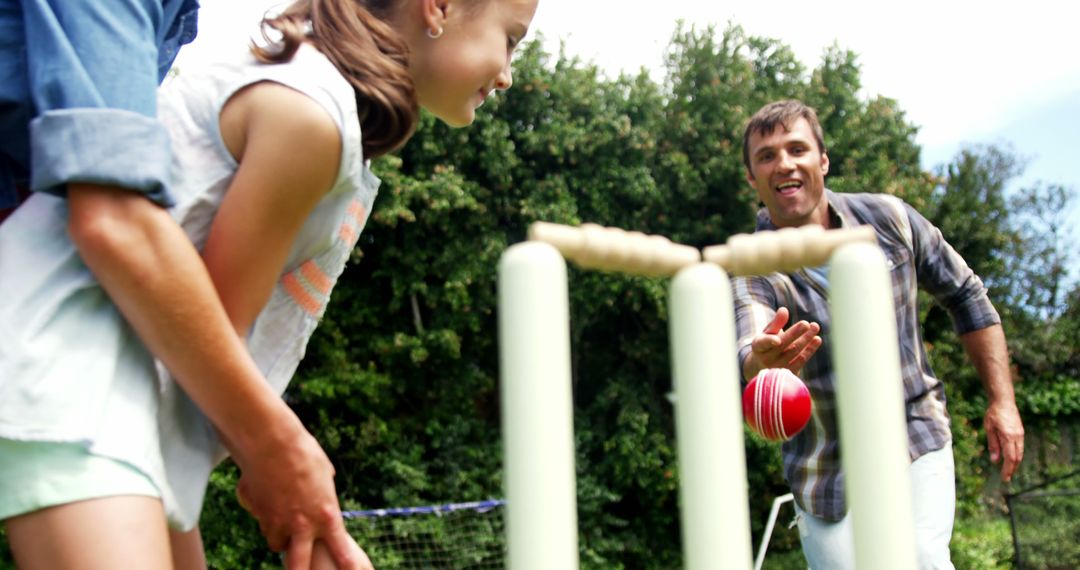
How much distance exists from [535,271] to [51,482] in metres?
0.51

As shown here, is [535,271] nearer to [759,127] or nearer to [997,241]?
[759,127]

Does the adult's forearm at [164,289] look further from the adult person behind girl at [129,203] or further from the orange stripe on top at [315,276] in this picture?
the orange stripe on top at [315,276]

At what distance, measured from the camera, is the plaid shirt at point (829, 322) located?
8.97ft

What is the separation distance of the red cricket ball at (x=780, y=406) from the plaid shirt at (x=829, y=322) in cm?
5

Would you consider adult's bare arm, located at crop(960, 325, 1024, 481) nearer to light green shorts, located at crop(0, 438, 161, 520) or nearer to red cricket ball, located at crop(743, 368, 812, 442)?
red cricket ball, located at crop(743, 368, 812, 442)

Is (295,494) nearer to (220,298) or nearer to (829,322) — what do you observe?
(220,298)

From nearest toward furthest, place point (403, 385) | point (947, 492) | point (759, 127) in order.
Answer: point (947, 492) < point (759, 127) < point (403, 385)

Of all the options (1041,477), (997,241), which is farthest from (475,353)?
(1041,477)

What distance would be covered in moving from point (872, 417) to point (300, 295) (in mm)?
723

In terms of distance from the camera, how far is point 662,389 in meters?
11.2

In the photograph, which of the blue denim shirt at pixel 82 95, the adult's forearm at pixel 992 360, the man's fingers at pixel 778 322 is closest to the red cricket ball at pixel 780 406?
the man's fingers at pixel 778 322

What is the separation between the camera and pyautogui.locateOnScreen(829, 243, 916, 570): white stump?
0.74 m

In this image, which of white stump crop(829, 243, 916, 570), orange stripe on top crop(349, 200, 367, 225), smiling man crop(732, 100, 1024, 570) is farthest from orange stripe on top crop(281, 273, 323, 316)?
smiling man crop(732, 100, 1024, 570)

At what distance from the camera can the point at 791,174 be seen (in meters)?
3.15
